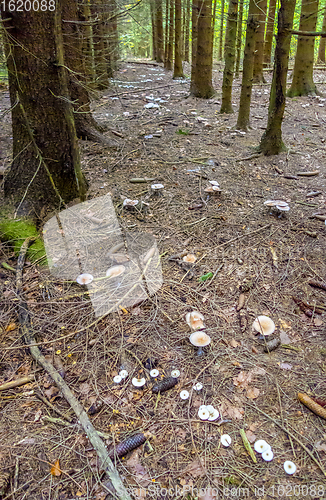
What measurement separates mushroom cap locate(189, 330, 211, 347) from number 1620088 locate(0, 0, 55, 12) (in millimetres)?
3453

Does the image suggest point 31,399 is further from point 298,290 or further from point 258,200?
point 258,200

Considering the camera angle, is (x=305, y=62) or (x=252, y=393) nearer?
(x=252, y=393)

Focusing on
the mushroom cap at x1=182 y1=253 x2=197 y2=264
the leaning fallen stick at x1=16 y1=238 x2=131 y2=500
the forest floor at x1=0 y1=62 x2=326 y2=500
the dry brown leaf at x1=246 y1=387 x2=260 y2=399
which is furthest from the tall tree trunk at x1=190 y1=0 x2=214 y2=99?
the dry brown leaf at x1=246 y1=387 x2=260 y2=399

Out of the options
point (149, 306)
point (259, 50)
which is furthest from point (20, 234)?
point (259, 50)

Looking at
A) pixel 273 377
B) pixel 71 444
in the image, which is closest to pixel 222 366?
pixel 273 377

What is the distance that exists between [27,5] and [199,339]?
356cm

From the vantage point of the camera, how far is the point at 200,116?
24.4 ft

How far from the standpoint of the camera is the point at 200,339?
235 cm

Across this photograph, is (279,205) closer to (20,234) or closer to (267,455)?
(267,455)

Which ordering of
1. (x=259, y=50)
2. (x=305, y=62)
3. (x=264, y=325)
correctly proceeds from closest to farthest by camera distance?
(x=264, y=325) < (x=305, y=62) < (x=259, y=50)

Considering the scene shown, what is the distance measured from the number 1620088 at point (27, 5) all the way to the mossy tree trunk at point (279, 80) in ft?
11.2

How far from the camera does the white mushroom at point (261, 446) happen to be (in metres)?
1.77

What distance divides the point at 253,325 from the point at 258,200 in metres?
2.32

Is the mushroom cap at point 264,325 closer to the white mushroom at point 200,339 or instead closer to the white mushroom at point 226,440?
the white mushroom at point 200,339
